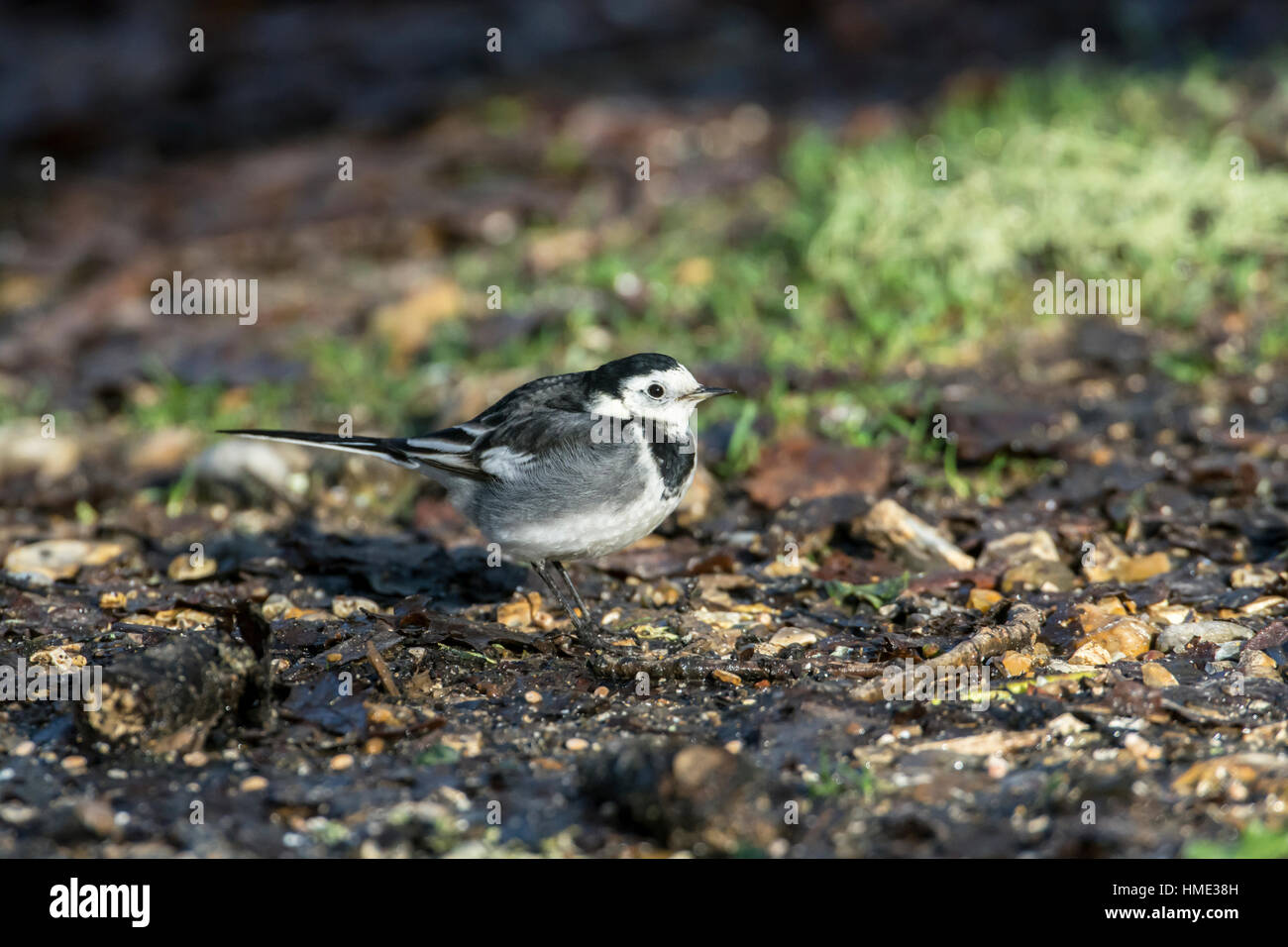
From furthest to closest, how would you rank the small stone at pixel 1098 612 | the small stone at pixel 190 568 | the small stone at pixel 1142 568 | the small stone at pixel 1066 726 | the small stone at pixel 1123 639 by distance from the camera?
the small stone at pixel 190 568 → the small stone at pixel 1142 568 → the small stone at pixel 1098 612 → the small stone at pixel 1123 639 → the small stone at pixel 1066 726

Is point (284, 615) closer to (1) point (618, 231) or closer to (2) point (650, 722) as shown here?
(2) point (650, 722)

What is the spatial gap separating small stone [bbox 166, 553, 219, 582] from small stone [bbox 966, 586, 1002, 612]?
9.46 feet

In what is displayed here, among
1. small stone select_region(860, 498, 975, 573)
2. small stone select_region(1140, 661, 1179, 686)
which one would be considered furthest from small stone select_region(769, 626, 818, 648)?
small stone select_region(1140, 661, 1179, 686)

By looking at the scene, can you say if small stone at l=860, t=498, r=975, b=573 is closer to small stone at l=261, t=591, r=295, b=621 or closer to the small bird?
the small bird

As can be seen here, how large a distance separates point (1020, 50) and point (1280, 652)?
794 centimetres

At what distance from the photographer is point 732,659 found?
173 inches

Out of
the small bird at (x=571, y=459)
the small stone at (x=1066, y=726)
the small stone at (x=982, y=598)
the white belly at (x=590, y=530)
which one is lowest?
the small stone at (x=1066, y=726)

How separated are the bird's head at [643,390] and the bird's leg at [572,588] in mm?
604

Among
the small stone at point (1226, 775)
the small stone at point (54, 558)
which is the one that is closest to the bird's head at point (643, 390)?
the small stone at point (1226, 775)

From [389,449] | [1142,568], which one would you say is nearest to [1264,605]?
[1142,568]

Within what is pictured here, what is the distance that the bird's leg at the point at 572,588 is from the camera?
4.72m

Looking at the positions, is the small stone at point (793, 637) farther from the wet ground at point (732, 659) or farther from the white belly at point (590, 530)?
A: the white belly at point (590, 530)

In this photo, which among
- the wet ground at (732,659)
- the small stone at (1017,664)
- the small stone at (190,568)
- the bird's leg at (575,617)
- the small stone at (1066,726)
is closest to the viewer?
the wet ground at (732,659)
